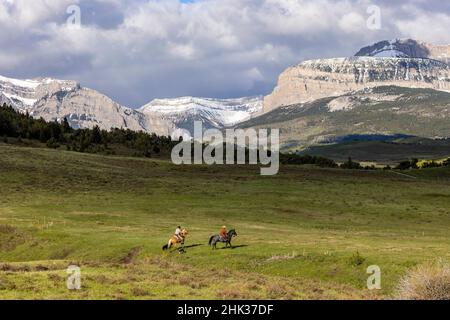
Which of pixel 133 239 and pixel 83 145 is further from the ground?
pixel 83 145

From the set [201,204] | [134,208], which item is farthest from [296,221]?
[134,208]

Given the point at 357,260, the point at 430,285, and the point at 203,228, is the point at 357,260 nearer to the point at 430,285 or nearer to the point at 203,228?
the point at 430,285

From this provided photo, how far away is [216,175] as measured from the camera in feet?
431

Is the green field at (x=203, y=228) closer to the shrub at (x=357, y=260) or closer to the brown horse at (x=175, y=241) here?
the shrub at (x=357, y=260)

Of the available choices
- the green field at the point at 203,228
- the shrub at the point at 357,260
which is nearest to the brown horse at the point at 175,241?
the green field at the point at 203,228

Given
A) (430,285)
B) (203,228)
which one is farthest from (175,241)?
(430,285)

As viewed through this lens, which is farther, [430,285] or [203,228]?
[203,228]

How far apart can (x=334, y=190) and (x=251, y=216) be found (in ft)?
113

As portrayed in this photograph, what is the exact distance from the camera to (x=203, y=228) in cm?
6500

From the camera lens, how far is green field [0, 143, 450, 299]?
107 ft

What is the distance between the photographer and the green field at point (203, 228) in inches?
1286

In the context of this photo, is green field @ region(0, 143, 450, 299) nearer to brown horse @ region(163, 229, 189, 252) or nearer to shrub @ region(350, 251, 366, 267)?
shrub @ region(350, 251, 366, 267)
